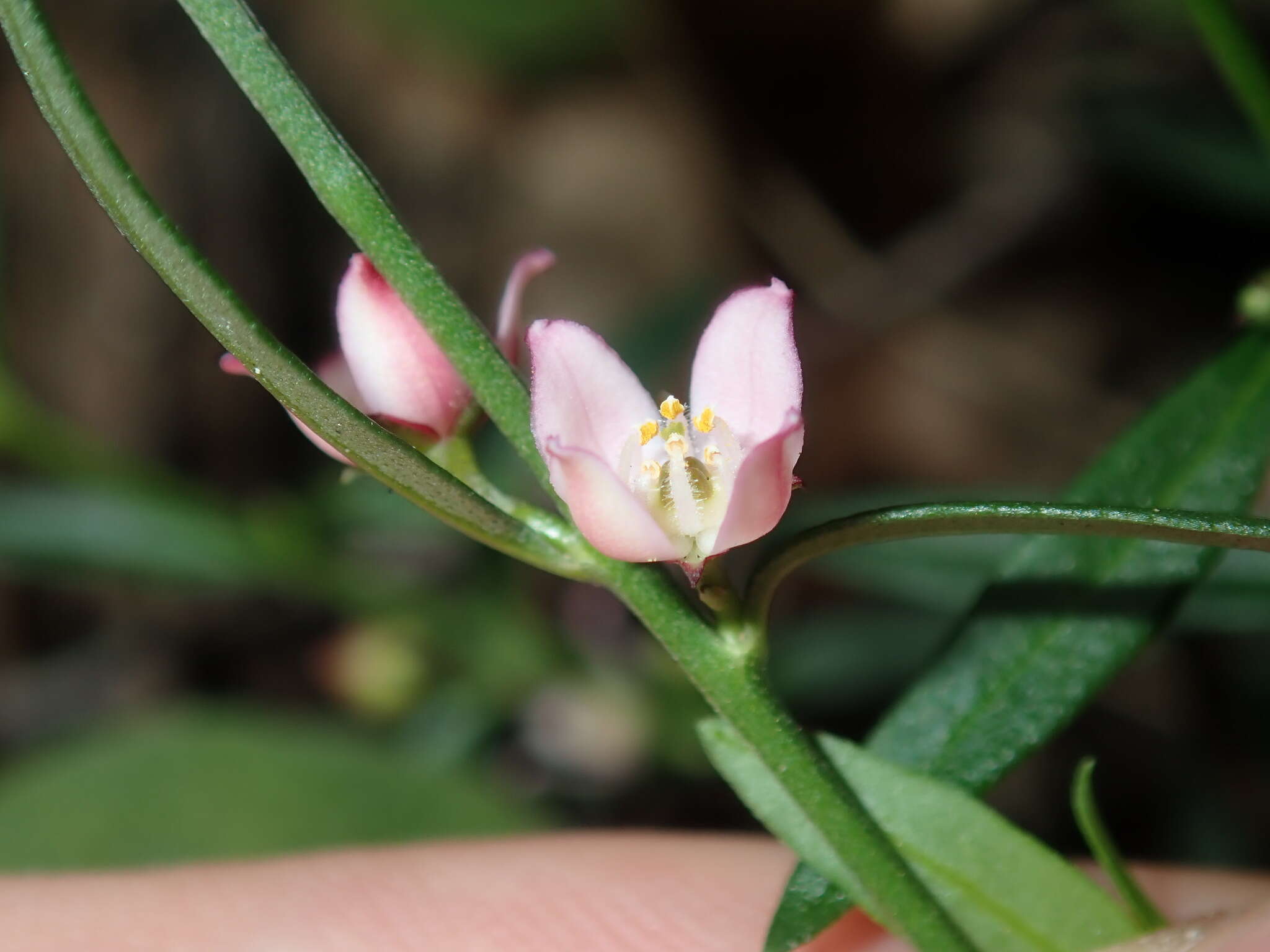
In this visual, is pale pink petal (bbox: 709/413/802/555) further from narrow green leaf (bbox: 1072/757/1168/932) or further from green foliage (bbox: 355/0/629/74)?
green foliage (bbox: 355/0/629/74)

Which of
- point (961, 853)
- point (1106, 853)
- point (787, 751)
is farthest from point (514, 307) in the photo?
point (1106, 853)

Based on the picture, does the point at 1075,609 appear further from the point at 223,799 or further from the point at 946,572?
the point at 223,799

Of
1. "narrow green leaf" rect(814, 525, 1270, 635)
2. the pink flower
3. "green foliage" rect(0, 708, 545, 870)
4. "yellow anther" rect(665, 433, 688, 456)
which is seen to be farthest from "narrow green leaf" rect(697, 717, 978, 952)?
"green foliage" rect(0, 708, 545, 870)

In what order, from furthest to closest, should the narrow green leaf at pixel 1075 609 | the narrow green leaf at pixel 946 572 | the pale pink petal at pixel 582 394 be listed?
the narrow green leaf at pixel 946 572 < the narrow green leaf at pixel 1075 609 < the pale pink petal at pixel 582 394

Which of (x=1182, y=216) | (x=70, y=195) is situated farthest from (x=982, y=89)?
(x=70, y=195)

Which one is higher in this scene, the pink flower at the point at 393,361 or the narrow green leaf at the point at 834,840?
the pink flower at the point at 393,361

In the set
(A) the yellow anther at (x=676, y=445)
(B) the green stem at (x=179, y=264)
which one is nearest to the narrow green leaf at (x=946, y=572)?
(A) the yellow anther at (x=676, y=445)

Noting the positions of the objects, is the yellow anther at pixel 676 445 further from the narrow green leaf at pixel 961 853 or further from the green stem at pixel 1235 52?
the green stem at pixel 1235 52

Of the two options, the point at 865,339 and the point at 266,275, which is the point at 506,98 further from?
the point at 865,339
